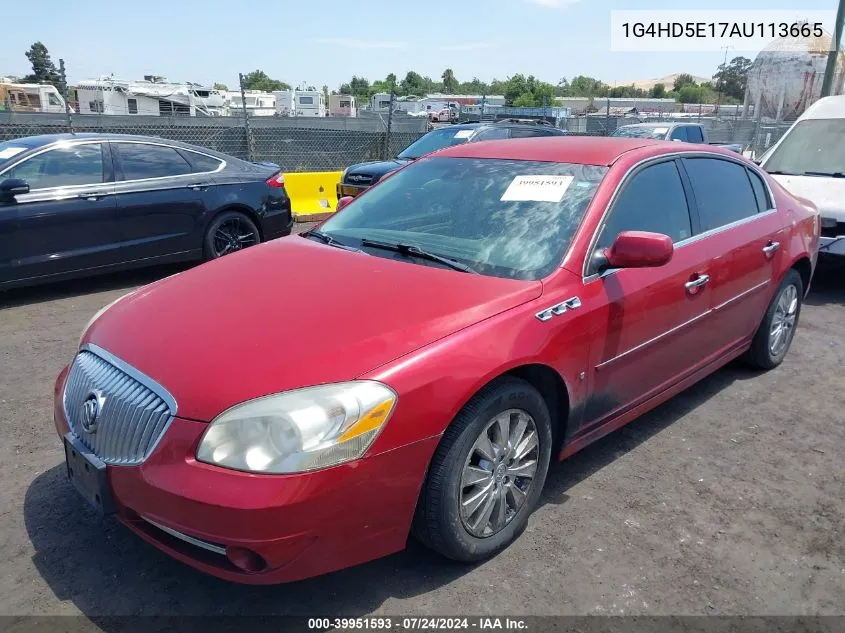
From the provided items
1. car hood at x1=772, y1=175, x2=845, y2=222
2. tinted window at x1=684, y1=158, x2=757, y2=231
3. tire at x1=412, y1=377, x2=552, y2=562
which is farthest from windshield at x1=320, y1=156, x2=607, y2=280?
car hood at x1=772, y1=175, x2=845, y2=222

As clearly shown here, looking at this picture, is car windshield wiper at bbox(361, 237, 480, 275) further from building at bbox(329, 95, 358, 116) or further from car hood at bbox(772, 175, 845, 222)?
building at bbox(329, 95, 358, 116)

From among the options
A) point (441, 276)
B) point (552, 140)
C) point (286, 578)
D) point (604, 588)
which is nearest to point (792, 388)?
point (552, 140)

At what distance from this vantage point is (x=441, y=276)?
3.01 m

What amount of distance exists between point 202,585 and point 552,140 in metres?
3.02

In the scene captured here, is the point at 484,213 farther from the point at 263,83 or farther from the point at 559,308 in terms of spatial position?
the point at 263,83

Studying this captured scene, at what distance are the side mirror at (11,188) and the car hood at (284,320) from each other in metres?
3.71

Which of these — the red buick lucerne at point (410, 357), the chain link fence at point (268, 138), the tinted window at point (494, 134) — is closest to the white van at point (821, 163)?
the red buick lucerne at point (410, 357)

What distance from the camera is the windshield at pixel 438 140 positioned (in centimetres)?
1144

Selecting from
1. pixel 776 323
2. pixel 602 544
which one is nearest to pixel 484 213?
pixel 602 544

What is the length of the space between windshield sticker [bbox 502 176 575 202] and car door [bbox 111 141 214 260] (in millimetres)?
4746

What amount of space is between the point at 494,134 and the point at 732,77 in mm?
97179

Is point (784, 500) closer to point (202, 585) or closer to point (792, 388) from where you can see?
point (792, 388)

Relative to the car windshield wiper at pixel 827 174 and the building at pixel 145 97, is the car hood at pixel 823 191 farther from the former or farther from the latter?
the building at pixel 145 97

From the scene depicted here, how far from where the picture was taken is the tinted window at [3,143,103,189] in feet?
20.8
